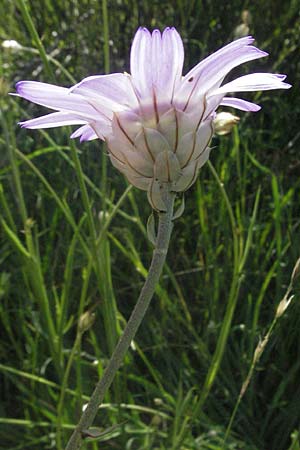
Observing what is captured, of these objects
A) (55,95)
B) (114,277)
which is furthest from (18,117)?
(55,95)

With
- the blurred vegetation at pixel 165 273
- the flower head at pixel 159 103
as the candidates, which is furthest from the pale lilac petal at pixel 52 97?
the blurred vegetation at pixel 165 273

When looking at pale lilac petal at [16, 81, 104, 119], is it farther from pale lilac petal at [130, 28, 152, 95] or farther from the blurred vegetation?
the blurred vegetation

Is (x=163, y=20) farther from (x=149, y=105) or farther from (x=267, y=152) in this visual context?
(x=149, y=105)

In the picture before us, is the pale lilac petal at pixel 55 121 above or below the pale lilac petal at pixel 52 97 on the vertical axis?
below

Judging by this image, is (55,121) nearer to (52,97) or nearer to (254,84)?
(52,97)

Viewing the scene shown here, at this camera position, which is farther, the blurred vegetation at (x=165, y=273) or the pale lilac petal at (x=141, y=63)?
the blurred vegetation at (x=165, y=273)

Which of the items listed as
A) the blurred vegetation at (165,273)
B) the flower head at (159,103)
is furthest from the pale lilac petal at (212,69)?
the blurred vegetation at (165,273)

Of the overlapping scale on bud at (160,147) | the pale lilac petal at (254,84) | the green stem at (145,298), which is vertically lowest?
the green stem at (145,298)

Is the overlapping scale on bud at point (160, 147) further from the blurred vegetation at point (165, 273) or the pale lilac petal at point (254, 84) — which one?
the blurred vegetation at point (165, 273)
